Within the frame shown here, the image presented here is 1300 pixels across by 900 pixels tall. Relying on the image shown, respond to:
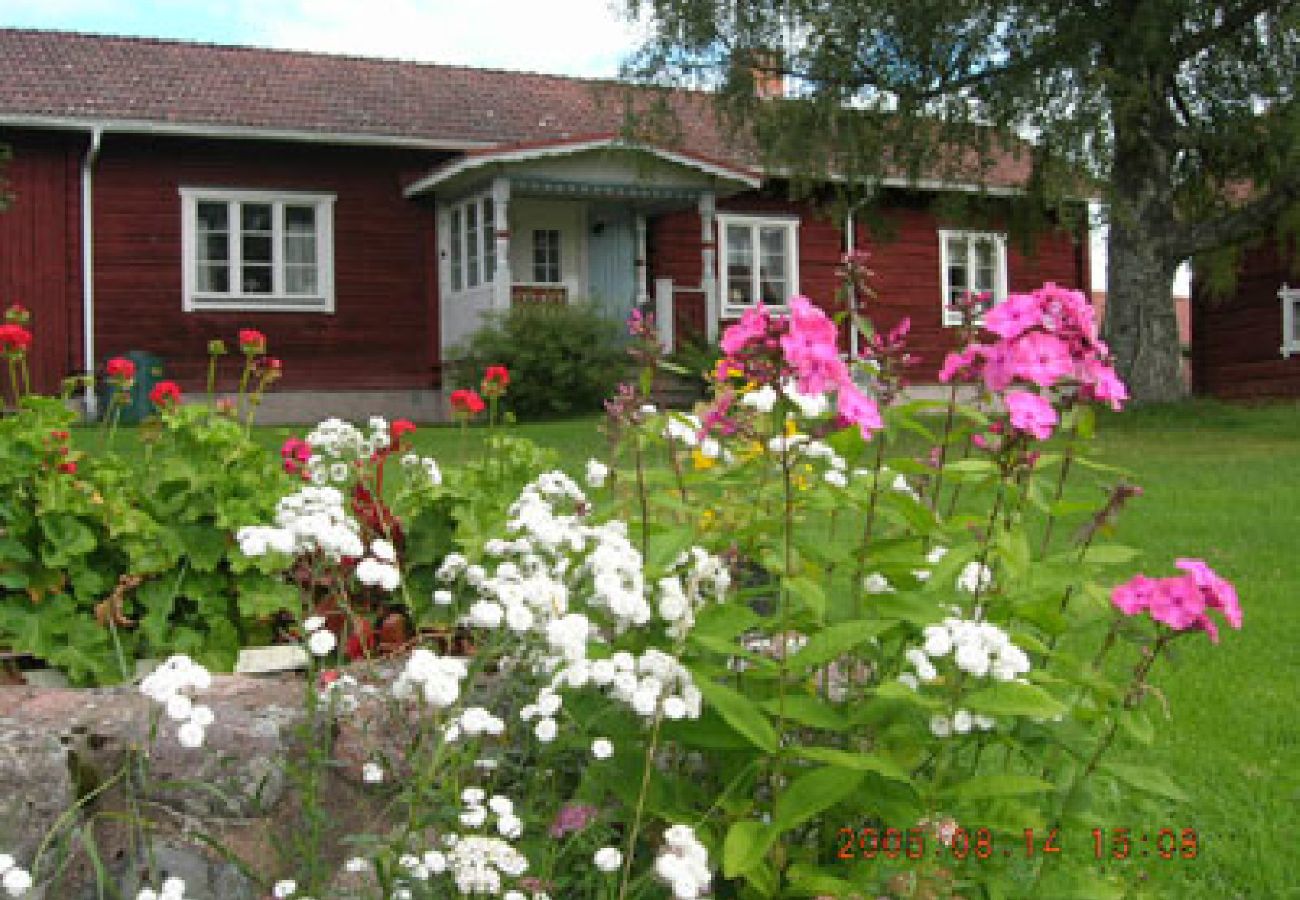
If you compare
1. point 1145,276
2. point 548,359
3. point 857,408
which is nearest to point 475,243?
point 548,359

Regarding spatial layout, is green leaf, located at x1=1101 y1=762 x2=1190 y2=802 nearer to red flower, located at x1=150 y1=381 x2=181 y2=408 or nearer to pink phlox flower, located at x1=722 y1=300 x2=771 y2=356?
pink phlox flower, located at x1=722 y1=300 x2=771 y2=356

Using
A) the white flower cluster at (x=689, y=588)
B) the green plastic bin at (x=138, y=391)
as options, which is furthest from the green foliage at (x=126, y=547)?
the green plastic bin at (x=138, y=391)

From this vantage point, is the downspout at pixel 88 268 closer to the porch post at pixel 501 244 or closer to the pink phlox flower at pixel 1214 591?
the porch post at pixel 501 244

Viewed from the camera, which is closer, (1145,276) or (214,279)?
(1145,276)

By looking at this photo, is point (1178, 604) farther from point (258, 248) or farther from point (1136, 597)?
point (258, 248)

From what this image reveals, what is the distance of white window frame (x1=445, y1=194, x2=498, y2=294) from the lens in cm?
1705

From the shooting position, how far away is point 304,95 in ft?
58.1

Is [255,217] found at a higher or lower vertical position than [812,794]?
higher

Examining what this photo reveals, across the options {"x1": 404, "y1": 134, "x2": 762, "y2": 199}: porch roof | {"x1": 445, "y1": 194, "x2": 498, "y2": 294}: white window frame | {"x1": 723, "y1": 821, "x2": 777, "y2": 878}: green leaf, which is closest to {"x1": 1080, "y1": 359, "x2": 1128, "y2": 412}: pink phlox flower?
{"x1": 723, "y1": 821, "x2": 777, "y2": 878}: green leaf

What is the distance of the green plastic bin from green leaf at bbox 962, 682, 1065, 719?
45.5ft

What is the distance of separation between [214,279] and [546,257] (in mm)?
4336

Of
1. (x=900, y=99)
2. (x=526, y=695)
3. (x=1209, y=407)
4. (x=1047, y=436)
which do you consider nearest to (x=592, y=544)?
(x=526, y=695)

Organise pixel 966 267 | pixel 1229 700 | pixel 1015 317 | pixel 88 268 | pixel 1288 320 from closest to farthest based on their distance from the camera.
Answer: pixel 1015 317 < pixel 1229 700 < pixel 88 268 < pixel 966 267 < pixel 1288 320

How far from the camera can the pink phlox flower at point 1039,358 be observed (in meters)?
2.09
